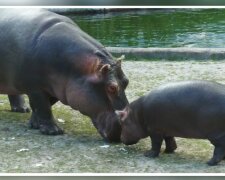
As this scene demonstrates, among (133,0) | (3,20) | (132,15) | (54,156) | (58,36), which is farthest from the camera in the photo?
(132,15)

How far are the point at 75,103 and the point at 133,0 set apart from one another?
293 centimetres

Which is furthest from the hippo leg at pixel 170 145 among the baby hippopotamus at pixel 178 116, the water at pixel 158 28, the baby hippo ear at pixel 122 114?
the water at pixel 158 28

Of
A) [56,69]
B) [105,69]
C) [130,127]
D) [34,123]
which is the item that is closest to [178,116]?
[130,127]

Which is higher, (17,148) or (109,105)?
(109,105)

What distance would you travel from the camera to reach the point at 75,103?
15.1 feet

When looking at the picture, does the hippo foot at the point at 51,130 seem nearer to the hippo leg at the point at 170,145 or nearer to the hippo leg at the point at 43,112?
the hippo leg at the point at 43,112

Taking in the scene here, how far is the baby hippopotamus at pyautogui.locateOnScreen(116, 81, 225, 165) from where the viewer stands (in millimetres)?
3709

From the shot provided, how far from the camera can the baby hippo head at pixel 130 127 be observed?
14.1ft

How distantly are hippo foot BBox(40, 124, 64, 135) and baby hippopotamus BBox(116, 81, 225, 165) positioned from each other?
74cm

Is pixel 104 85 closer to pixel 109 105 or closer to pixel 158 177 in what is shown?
pixel 109 105

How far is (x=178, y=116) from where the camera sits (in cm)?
390

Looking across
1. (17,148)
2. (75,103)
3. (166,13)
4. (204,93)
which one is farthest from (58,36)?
(166,13)

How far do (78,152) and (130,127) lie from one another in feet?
1.56

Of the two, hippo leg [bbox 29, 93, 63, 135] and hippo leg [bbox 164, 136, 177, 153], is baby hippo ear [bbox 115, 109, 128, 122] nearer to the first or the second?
hippo leg [bbox 164, 136, 177, 153]
